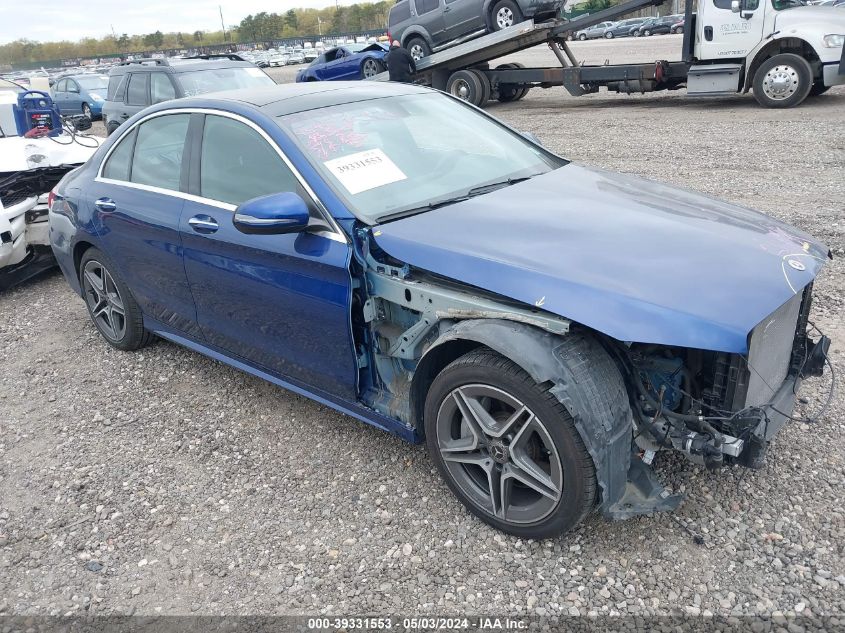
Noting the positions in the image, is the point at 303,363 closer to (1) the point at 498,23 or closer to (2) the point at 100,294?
(2) the point at 100,294

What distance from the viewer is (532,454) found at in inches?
106

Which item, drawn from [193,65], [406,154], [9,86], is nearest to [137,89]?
[193,65]

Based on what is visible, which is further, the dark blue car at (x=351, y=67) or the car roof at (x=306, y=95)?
the dark blue car at (x=351, y=67)

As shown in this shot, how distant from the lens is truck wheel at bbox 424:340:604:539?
246 centimetres

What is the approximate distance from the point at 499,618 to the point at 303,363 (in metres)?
1.51

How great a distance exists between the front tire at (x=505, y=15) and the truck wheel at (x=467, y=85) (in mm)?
1095

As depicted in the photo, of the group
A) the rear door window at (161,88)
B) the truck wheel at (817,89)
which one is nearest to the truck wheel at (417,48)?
the rear door window at (161,88)

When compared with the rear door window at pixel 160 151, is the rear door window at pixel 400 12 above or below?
above

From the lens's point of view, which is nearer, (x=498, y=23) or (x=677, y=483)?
(x=677, y=483)

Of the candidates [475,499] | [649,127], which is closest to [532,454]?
[475,499]

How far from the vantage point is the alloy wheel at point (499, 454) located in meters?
2.58

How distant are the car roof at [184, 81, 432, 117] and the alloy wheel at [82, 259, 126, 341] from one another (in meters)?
1.38

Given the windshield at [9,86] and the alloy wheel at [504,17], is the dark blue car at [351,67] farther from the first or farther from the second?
the windshield at [9,86]

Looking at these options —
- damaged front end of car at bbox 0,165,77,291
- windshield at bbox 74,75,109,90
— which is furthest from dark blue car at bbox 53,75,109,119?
damaged front end of car at bbox 0,165,77,291
